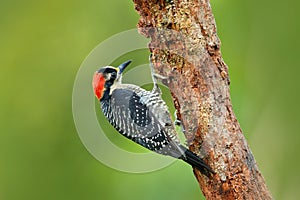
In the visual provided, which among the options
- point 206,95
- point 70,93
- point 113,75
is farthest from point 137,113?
point 70,93

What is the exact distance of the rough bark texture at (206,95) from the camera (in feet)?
10.2

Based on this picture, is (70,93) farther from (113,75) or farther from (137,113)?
(137,113)

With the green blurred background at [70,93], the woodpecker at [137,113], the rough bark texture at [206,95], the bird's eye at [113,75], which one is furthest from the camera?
the green blurred background at [70,93]

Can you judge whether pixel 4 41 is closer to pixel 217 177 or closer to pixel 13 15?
pixel 13 15

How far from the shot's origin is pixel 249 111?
5.77 m

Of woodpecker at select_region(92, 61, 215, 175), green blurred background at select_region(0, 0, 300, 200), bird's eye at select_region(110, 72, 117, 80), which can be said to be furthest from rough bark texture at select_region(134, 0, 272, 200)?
green blurred background at select_region(0, 0, 300, 200)

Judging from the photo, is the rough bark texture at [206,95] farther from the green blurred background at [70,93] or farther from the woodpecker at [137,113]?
the green blurred background at [70,93]

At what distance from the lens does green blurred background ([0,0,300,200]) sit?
587cm

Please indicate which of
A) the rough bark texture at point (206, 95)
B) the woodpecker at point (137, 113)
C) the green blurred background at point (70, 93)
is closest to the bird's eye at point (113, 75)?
the woodpecker at point (137, 113)

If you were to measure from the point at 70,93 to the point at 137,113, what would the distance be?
2693 mm

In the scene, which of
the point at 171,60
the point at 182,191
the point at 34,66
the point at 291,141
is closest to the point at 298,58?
the point at 291,141

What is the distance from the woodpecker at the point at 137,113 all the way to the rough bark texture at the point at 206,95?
0.44 metres

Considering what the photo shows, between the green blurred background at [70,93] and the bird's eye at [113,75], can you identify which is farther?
the green blurred background at [70,93]

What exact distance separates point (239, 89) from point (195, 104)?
2297 mm
